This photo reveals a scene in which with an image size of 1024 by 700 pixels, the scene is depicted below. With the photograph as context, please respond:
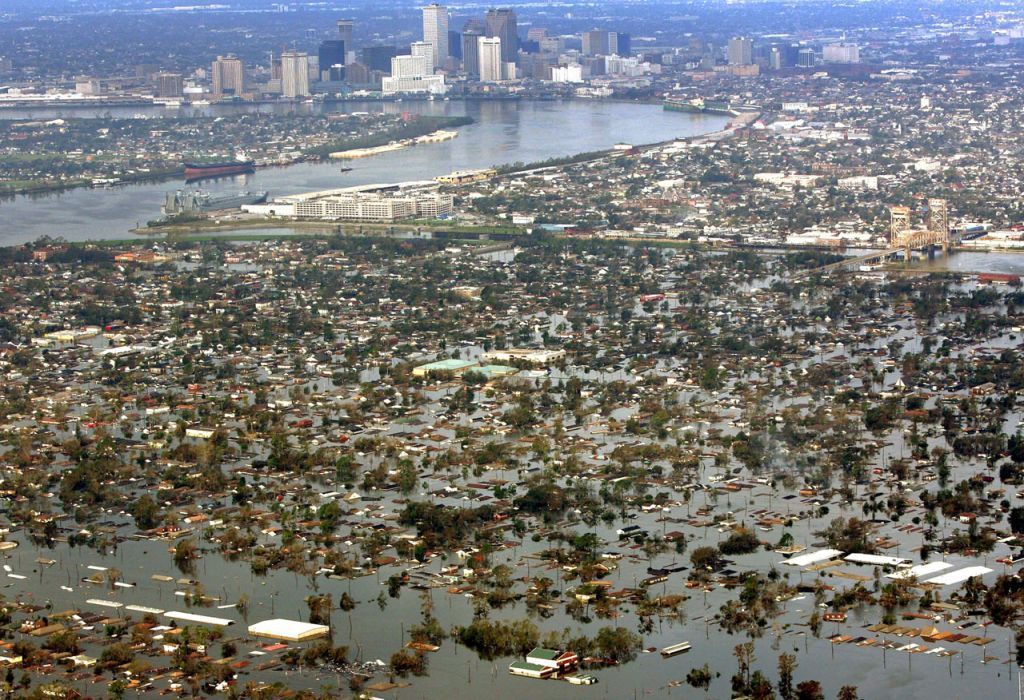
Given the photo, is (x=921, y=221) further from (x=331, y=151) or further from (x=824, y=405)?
(x=331, y=151)

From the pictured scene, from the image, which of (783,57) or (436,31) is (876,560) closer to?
(783,57)

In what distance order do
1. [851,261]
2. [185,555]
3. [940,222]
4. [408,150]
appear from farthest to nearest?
[408,150], [940,222], [851,261], [185,555]

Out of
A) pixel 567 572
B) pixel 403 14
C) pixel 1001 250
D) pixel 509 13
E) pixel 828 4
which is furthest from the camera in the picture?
pixel 828 4

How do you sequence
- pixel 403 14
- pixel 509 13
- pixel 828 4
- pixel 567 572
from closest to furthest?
pixel 567 572
pixel 509 13
pixel 403 14
pixel 828 4

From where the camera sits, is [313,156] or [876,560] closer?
[876,560]

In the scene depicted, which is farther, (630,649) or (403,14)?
(403,14)

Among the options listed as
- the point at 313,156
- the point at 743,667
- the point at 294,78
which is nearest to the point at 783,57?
the point at 294,78

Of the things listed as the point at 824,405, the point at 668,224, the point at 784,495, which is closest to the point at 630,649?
the point at 784,495

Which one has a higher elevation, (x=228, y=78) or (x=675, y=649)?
(x=228, y=78)
